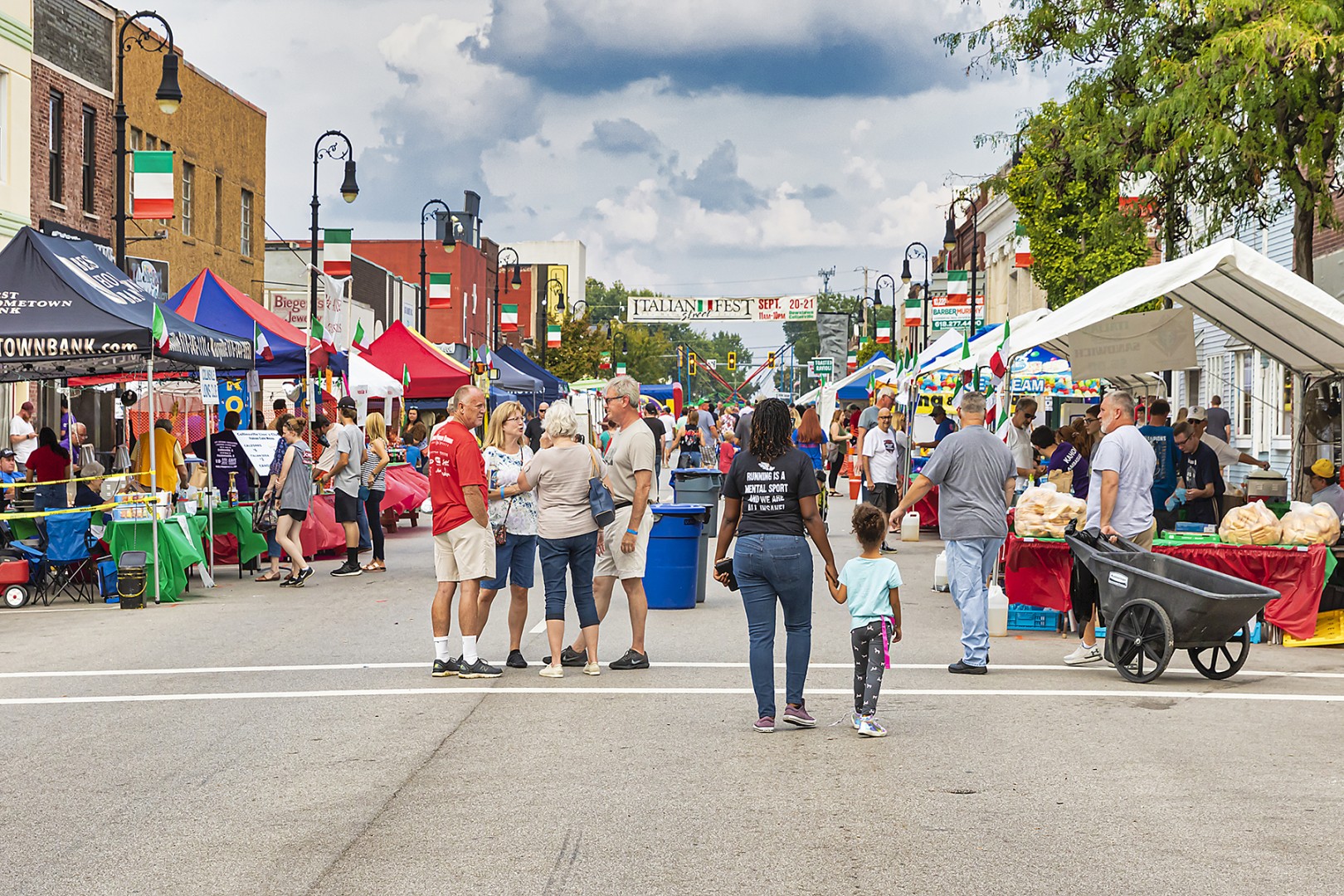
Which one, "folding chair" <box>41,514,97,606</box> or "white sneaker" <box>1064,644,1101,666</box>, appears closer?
"white sneaker" <box>1064,644,1101,666</box>

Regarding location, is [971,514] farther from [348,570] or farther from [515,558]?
[348,570]

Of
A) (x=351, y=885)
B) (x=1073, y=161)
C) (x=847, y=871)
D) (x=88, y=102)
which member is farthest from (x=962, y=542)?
(x=88, y=102)

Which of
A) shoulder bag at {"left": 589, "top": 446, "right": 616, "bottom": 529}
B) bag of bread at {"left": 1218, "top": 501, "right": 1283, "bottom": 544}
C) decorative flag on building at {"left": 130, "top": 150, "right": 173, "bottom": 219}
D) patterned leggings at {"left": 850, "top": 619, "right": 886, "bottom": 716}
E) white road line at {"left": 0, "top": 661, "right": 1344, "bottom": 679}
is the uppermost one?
decorative flag on building at {"left": 130, "top": 150, "right": 173, "bottom": 219}

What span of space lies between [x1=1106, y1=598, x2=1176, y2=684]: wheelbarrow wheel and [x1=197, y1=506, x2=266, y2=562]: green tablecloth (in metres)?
11.1

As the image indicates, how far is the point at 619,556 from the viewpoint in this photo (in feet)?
35.6

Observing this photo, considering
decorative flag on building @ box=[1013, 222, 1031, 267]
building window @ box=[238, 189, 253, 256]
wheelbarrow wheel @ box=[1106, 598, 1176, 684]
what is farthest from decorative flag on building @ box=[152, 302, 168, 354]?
building window @ box=[238, 189, 253, 256]

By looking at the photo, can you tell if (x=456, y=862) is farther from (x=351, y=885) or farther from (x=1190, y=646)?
(x=1190, y=646)

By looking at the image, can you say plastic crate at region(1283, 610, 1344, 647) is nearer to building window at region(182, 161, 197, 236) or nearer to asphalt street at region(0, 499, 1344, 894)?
asphalt street at region(0, 499, 1344, 894)

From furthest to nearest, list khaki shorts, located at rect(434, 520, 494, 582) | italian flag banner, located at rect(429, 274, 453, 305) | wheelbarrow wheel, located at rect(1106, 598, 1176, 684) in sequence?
italian flag banner, located at rect(429, 274, 453, 305) < khaki shorts, located at rect(434, 520, 494, 582) < wheelbarrow wheel, located at rect(1106, 598, 1176, 684)

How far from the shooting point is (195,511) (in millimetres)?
16984

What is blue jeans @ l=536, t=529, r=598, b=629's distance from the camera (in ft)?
34.3

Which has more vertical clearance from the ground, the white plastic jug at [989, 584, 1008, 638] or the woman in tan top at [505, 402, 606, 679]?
the woman in tan top at [505, 402, 606, 679]

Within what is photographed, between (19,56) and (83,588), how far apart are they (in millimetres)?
14224

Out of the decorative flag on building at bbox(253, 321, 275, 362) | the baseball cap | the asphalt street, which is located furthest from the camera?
the decorative flag on building at bbox(253, 321, 275, 362)
